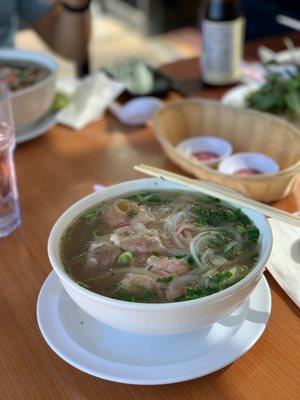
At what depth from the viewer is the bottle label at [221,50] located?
160 cm

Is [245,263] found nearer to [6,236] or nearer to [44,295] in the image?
[44,295]

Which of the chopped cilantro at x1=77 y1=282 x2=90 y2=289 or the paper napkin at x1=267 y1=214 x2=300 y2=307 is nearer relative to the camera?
the chopped cilantro at x1=77 y1=282 x2=90 y2=289

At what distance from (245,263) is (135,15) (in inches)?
174

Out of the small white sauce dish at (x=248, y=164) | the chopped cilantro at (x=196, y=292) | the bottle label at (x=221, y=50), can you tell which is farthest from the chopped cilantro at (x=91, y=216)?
the bottle label at (x=221, y=50)

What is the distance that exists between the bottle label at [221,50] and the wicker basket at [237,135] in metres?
0.32

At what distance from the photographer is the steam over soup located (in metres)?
0.76

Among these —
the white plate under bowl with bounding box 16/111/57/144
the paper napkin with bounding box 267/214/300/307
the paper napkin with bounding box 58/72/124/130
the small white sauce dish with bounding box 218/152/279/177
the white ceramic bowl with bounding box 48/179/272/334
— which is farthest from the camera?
the paper napkin with bounding box 58/72/124/130

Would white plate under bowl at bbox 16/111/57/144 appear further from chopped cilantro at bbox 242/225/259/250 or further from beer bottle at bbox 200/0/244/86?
chopped cilantro at bbox 242/225/259/250

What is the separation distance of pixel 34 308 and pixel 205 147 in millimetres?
647

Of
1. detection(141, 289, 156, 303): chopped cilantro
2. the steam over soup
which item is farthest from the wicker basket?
detection(141, 289, 156, 303): chopped cilantro

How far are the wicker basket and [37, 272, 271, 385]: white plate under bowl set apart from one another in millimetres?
303

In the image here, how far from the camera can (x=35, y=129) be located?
4.79 ft

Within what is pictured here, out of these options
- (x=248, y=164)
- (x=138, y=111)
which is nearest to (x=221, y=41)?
(x=138, y=111)

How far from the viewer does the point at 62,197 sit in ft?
4.01
